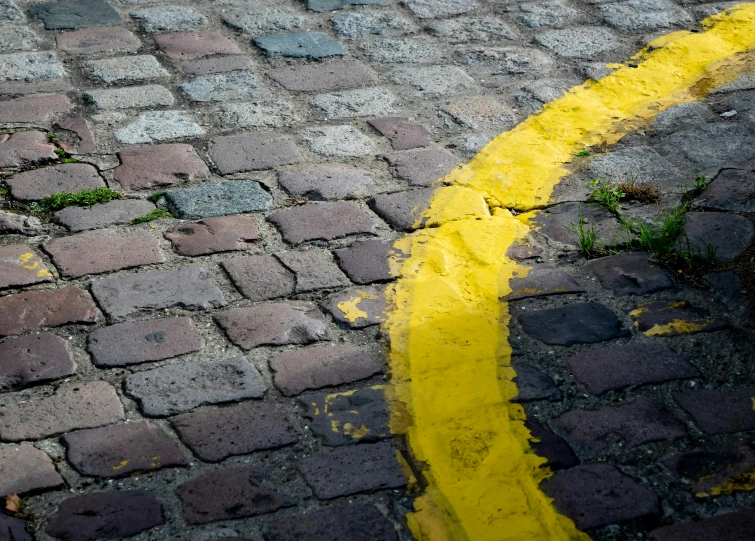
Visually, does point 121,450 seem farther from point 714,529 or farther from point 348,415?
point 714,529

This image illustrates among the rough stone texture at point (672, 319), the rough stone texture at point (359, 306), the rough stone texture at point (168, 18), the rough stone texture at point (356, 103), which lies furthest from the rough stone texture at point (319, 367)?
the rough stone texture at point (168, 18)

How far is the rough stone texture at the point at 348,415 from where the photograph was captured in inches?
83.7

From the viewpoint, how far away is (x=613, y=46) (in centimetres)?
412

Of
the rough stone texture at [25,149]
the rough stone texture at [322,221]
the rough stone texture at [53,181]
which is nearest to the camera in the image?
the rough stone texture at [322,221]

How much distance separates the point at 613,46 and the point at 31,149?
2443mm

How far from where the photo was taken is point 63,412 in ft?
7.13

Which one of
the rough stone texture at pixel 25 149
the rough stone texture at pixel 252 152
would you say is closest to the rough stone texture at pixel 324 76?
the rough stone texture at pixel 252 152

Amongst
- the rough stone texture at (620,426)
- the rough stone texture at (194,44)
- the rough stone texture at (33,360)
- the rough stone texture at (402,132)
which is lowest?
the rough stone texture at (33,360)

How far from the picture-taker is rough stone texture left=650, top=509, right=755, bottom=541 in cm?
187

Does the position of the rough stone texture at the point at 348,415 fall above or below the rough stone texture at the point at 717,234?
below

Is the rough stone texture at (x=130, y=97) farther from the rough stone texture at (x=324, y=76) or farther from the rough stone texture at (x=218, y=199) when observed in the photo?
the rough stone texture at (x=218, y=199)

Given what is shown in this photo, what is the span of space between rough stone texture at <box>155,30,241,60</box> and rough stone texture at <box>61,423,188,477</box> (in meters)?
2.18

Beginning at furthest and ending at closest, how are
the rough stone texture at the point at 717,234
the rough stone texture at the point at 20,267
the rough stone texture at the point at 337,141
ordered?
the rough stone texture at the point at 337,141
the rough stone texture at the point at 717,234
the rough stone texture at the point at 20,267

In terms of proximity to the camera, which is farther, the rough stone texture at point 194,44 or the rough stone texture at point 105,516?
the rough stone texture at point 194,44
